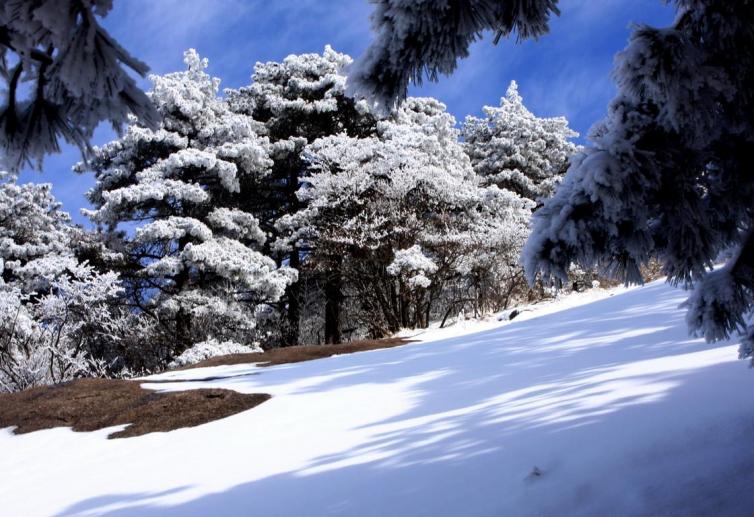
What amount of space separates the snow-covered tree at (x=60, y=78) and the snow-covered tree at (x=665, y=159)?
44.6 inches

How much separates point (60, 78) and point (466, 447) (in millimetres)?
2190

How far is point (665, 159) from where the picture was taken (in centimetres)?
152

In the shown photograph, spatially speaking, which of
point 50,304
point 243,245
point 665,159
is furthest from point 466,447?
point 243,245

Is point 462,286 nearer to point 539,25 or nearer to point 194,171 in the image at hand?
point 194,171

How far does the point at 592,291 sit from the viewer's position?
11.0 meters

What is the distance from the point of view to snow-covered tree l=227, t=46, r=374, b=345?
16.6 m

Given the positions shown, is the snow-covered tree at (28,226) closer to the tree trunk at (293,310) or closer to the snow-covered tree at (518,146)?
the tree trunk at (293,310)

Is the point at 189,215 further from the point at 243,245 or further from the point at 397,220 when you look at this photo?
the point at 397,220

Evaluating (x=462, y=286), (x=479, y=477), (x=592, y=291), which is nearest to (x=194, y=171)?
(x=462, y=286)

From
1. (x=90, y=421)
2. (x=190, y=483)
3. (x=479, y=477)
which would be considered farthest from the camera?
(x=90, y=421)

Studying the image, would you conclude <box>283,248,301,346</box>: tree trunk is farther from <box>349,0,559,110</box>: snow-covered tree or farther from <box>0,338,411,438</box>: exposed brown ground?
<box>349,0,559,110</box>: snow-covered tree

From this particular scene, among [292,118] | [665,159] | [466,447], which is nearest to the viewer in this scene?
[665,159]

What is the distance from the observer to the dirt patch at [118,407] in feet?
13.4

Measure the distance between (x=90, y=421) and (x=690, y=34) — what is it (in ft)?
16.0
